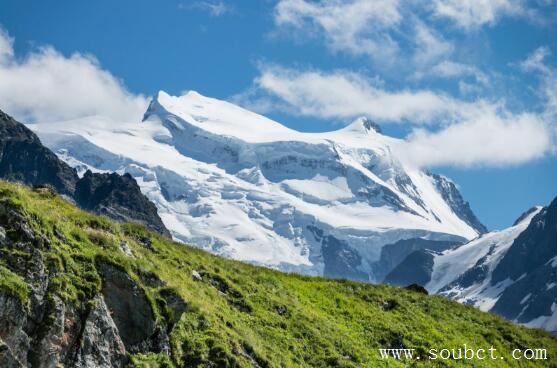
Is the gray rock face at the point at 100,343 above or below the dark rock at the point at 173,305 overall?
below

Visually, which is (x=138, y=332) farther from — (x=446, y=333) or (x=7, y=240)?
(x=446, y=333)

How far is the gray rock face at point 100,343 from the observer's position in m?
21.8

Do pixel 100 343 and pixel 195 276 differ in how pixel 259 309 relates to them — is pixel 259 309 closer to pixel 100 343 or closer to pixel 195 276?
pixel 195 276

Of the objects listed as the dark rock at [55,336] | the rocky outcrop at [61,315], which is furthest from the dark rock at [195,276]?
the dark rock at [55,336]

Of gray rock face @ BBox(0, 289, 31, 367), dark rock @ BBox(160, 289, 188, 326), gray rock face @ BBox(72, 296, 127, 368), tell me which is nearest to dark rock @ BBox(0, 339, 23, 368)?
gray rock face @ BBox(0, 289, 31, 367)

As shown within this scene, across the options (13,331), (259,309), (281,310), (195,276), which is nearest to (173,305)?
(13,331)

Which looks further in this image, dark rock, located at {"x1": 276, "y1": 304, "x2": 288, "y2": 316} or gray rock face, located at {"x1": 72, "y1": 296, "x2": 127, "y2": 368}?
dark rock, located at {"x1": 276, "y1": 304, "x2": 288, "y2": 316}

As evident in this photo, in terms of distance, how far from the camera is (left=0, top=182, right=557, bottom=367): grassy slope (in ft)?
80.3

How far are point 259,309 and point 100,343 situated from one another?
13.6m

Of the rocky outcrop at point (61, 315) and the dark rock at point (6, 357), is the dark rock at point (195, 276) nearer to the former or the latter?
the rocky outcrop at point (61, 315)

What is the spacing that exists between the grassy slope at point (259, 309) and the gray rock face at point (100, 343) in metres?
0.64

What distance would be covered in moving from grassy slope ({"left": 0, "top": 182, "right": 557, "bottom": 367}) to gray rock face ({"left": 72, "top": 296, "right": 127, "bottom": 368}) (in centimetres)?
64

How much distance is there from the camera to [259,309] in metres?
35.5

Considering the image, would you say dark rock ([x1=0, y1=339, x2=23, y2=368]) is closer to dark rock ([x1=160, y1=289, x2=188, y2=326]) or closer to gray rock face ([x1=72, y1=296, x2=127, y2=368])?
gray rock face ([x1=72, y1=296, x2=127, y2=368])
